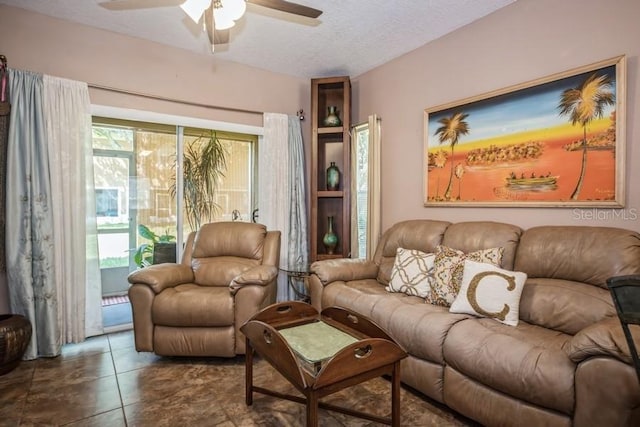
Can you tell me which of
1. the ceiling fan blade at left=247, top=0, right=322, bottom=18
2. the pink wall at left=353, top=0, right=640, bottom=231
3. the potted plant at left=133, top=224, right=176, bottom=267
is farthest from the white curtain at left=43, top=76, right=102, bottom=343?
the pink wall at left=353, top=0, right=640, bottom=231

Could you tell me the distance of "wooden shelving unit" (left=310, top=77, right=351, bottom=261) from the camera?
3.71 m

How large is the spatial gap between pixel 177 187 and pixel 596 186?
3.53 metres

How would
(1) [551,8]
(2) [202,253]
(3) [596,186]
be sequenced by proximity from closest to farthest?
(3) [596,186]
(1) [551,8]
(2) [202,253]

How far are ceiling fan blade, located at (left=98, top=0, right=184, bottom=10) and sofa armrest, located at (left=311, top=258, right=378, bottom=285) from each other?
210cm

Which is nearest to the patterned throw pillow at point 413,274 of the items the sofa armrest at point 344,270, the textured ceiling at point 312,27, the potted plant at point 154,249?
the sofa armrest at point 344,270

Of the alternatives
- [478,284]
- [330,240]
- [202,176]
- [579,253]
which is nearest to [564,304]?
[579,253]

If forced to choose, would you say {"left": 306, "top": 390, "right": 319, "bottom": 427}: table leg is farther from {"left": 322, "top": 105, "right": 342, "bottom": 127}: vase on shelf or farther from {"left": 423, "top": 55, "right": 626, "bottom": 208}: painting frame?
{"left": 322, "top": 105, "right": 342, "bottom": 127}: vase on shelf

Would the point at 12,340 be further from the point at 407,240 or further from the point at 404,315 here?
the point at 407,240

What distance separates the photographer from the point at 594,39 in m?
2.07

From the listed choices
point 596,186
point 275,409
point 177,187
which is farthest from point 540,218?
point 177,187

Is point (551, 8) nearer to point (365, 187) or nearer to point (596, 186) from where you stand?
point (596, 186)

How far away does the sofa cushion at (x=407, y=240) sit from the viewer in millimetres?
2758

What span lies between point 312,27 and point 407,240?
6.62ft

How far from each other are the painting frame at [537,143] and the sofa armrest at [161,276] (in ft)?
7.50
